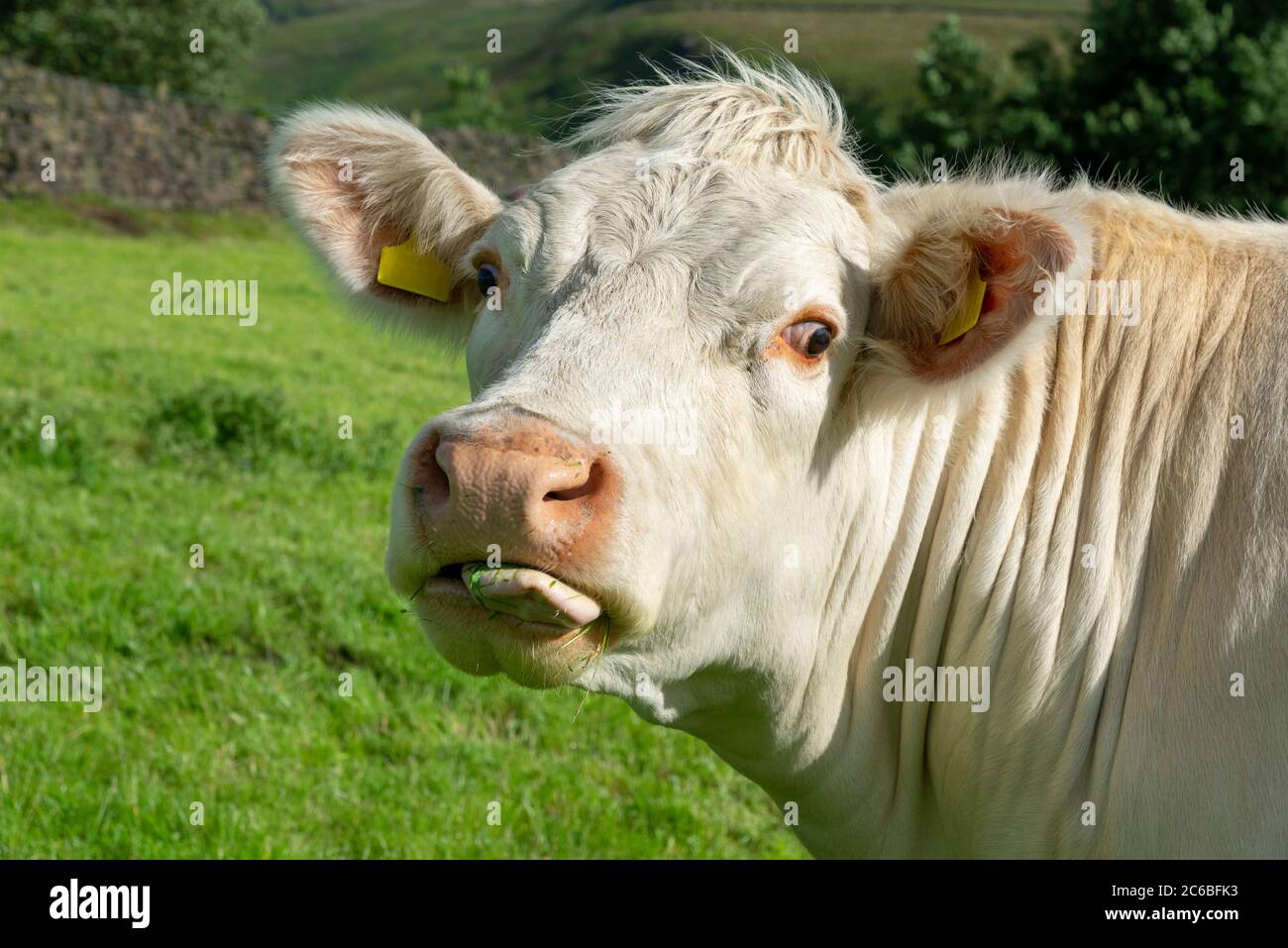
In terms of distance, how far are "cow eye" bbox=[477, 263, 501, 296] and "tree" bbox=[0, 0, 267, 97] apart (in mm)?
48392

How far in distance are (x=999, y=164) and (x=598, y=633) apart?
1770 mm

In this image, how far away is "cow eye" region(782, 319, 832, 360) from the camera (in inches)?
123

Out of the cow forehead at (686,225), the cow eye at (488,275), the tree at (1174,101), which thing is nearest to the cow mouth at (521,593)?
the cow forehead at (686,225)

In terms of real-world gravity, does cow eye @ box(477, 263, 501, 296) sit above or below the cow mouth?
above

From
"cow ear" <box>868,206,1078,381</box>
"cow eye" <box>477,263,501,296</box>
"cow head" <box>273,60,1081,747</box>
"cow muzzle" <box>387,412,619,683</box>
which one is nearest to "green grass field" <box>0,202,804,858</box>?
"cow eye" <box>477,263,501,296</box>

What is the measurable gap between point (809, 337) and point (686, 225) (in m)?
0.42

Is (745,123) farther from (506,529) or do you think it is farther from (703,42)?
(703,42)

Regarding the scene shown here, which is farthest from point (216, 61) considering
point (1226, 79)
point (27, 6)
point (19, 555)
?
point (19, 555)

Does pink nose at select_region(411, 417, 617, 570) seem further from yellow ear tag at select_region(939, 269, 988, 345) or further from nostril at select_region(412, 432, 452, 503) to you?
yellow ear tag at select_region(939, 269, 988, 345)

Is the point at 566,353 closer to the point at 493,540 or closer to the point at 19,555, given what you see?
the point at 493,540

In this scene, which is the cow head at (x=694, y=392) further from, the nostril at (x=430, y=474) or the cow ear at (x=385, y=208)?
the cow ear at (x=385, y=208)

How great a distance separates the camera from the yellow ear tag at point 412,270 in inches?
157

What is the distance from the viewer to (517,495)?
256cm

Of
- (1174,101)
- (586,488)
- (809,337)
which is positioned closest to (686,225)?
(809,337)
